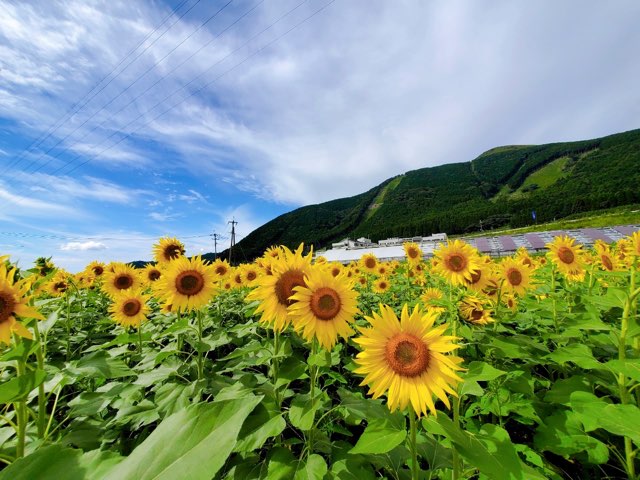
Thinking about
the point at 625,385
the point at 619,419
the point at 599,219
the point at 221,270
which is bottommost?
the point at 625,385

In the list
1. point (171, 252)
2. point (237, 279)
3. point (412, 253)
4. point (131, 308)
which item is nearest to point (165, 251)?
point (171, 252)

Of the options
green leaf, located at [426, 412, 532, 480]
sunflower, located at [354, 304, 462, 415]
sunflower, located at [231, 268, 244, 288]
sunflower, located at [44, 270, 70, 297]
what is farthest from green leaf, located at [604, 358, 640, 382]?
sunflower, located at [44, 270, 70, 297]

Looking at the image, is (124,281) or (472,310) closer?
(472,310)

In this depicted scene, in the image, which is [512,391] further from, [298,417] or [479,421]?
[298,417]

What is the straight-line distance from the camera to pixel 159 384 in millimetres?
3488

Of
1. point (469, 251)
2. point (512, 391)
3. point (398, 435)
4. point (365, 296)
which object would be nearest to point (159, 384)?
point (398, 435)

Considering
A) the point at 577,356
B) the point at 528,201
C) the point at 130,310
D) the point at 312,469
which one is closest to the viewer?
the point at 312,469

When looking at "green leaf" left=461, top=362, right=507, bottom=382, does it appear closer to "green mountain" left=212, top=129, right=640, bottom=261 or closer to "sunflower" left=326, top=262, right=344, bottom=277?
"sunflower" left=326, top=262, right=344, bottom=277

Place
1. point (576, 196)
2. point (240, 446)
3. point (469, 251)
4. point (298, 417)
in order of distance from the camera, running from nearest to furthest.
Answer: point (240, 446) < point (298, 417) < point (469, 251) < point (576, 196)

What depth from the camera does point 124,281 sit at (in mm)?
5609

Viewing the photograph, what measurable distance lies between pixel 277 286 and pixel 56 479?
7.49 feet

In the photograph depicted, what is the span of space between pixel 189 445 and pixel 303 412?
72.8 inches

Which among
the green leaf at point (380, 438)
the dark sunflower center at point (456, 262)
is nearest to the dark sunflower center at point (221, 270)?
the dark sunflower center at point (456, 262)

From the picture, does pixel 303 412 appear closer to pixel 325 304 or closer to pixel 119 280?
pixel 325 304
